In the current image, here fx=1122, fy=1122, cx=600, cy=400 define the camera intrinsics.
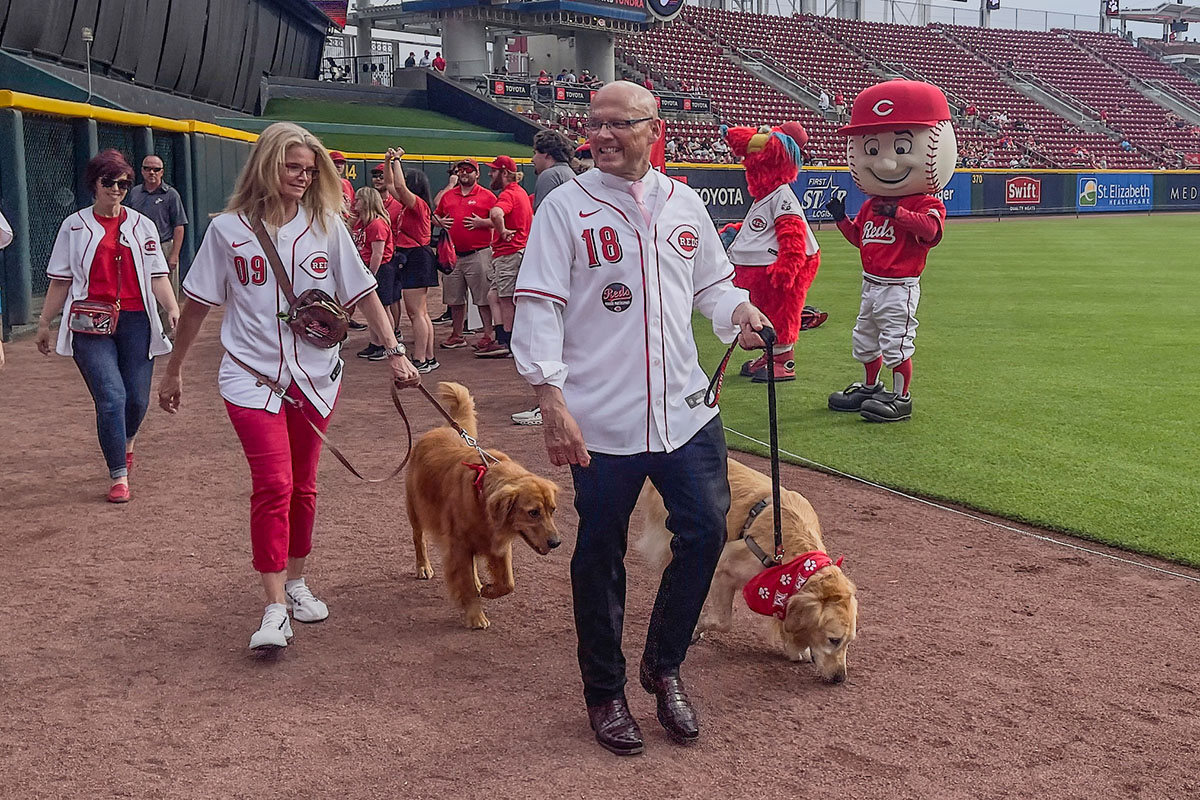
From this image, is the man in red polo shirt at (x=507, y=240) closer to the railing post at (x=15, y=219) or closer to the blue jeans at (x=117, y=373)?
the blue jeans at (x=117, y=373)

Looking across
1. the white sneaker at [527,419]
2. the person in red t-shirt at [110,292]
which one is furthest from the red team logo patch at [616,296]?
the white sneaker at [527,419]

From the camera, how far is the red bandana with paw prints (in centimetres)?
398

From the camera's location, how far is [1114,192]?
4094cm

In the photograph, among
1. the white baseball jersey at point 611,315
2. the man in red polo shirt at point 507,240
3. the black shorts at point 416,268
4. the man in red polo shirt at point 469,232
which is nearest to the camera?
the white baseball jersey at point 611,315

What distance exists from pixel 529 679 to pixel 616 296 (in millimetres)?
1531

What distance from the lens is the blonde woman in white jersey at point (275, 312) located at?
4.12 m

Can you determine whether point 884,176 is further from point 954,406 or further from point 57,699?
point 57,699

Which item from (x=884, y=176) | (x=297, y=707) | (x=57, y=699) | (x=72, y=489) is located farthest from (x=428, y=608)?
(x=884, y=176)

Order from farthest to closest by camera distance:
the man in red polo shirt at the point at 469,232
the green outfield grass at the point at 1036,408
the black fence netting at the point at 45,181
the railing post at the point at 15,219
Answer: the black fence netting at the point at 45,181, the railing post at the point at 15,219, the man in red polo shirt at the point at 469,232, the green outfield grass at the point at 1036,408

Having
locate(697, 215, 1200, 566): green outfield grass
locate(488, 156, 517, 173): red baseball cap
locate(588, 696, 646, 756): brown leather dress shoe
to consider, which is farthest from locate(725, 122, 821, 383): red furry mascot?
locate(588, 696, 646, 756): brown leather dress shoe

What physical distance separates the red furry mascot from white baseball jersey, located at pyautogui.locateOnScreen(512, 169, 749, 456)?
568cm

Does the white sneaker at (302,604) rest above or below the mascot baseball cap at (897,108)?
below

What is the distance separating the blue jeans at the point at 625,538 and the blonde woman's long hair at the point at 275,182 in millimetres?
1618

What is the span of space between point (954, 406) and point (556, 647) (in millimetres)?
5252
